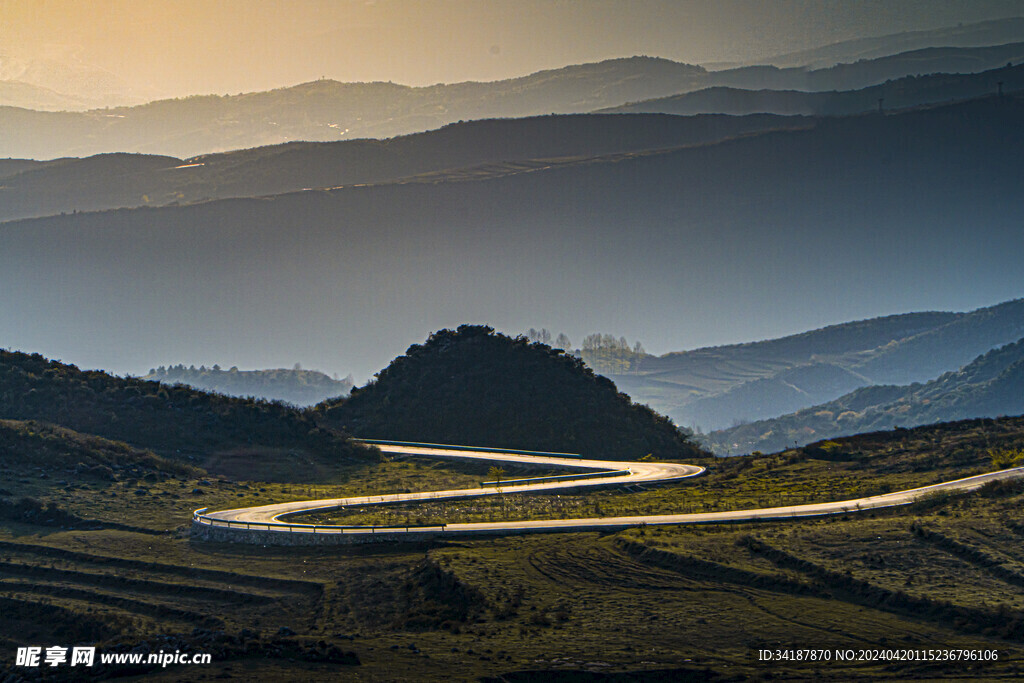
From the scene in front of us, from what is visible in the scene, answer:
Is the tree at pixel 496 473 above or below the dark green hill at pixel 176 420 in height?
below

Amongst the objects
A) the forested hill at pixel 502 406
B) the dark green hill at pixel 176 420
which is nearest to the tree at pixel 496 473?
the dark green hill at pixel 176 420

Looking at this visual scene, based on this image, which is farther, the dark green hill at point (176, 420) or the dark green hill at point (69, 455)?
the dark green hill at point (176, 420)

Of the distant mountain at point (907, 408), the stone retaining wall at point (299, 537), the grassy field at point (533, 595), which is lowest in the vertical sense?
the grassy field at point (533, 595)

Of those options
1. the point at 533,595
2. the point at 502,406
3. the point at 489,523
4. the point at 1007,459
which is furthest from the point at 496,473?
the point at 1007,459

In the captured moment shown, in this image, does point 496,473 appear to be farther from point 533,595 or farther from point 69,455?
point 533,595

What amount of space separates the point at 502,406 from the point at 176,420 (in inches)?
1096

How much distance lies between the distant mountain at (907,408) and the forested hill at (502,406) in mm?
66412

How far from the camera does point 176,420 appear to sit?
8275 centimetres

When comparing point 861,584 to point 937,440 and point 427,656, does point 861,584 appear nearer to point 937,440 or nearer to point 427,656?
point 427,656

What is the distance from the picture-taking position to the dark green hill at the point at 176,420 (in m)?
78.2

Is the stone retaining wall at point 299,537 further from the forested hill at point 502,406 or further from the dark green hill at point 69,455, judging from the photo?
the forested hill at point 502,406

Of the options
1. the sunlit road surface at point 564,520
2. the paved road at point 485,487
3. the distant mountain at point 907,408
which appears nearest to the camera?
the sunlit road surface at point 564,520

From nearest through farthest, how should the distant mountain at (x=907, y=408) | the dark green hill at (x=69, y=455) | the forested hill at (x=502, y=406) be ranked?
the dark green hill at (x=69, y=455), the forested hill at (x=502, y=406), the distant mountain at (x=907, y=408)

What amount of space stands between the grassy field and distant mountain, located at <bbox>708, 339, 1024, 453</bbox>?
326ft
